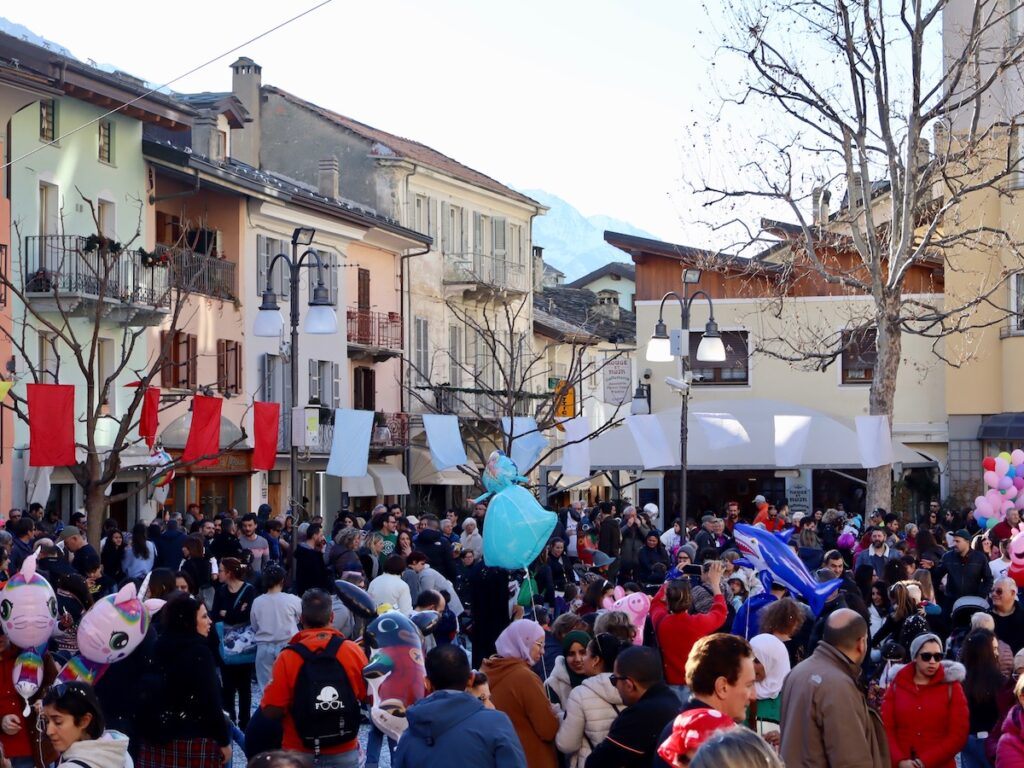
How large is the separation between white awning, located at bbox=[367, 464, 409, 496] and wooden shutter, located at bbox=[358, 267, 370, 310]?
13.9 ft

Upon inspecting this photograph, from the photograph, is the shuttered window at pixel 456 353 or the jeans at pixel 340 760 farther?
the shuttered window at pixel 456 353

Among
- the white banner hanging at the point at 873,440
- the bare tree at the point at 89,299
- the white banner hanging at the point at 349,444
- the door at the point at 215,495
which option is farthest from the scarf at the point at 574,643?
the door at the point at 215,495

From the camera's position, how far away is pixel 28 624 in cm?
959

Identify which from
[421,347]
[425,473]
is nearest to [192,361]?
[425,473]

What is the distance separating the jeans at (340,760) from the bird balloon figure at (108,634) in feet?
3.89

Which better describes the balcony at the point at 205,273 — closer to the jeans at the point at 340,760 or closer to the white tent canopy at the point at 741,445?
Result: the white tent canopy at the point at 741,445

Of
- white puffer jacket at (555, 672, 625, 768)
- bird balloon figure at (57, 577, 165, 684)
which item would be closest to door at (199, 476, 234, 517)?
bird balloon figure at (57, 577, 165, 684)

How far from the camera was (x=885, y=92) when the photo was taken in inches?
1098

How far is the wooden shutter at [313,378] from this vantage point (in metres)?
41.8

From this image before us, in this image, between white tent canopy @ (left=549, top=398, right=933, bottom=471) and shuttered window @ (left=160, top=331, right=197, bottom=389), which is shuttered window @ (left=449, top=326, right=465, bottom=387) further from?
white tent canopy @ (left=549, top=398, right=933, bottom=471)

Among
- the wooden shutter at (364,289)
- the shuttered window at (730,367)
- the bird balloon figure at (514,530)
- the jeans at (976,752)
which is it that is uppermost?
the wooden shutter at (364,289)

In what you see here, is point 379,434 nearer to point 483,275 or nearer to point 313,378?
point 313,378

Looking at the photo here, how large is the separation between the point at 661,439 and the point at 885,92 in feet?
23.2

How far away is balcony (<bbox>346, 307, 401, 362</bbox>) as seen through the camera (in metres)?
44.3
